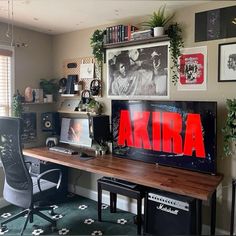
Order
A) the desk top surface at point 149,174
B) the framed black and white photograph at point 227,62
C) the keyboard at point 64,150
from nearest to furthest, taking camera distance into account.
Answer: the desk top surface at point 149,174
the framed black and white photograph at point 227,62
the keyboard at point 64,150

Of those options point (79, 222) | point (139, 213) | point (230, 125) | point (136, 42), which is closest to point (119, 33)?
point (136, 42)

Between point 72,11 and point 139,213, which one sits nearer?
point 139,213

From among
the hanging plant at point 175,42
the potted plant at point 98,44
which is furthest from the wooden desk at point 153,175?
the potted plant at point 98,44

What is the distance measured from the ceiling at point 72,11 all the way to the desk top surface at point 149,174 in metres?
1.72

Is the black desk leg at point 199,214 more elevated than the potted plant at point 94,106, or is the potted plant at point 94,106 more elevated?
the potted plant at point 94,106

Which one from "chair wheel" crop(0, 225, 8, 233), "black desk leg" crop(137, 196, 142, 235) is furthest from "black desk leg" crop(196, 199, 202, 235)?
"chair wheel" crop(0, 225, 8, 233)

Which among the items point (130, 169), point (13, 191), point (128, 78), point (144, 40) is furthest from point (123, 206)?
point (144, 40)

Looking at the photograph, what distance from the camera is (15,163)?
2451mm

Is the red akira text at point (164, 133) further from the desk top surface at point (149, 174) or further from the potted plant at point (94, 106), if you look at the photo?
the potted plant at point (94, 106)

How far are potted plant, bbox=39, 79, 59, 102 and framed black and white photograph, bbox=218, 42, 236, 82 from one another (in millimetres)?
2423

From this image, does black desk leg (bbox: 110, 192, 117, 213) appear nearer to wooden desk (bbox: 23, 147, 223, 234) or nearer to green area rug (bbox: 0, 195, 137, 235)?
green area rug (bbox: 0, 195, 137, 235)

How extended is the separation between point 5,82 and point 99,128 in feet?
4.87

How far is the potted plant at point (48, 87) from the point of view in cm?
374

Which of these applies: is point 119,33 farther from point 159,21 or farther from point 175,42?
point 175,42
